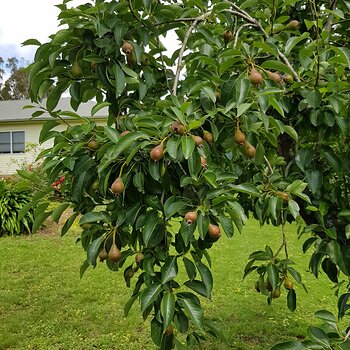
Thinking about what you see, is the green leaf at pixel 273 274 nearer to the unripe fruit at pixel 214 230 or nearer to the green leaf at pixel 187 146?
the unripe fruit at pixel 214 230

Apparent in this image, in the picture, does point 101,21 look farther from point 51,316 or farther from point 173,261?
point 51,316

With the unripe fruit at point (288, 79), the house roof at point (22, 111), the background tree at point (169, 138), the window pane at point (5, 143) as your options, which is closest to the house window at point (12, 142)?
the window pane at point (5, 143)

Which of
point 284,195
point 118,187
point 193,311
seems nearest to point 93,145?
point 118,187

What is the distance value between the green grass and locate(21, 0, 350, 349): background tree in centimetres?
224

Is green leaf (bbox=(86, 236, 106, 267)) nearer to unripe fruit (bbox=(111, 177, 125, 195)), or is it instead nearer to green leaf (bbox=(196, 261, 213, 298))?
unripe fruit (bbox=(111, 177, 125, 195))

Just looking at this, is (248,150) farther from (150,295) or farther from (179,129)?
(150,295)

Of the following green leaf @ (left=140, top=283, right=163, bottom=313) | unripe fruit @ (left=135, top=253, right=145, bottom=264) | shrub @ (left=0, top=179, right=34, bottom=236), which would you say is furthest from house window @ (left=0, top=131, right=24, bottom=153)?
green leaf @ (left=140, top=283, right=163, bottom=313)

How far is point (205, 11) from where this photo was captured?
4.67 feet

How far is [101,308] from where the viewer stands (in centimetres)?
418

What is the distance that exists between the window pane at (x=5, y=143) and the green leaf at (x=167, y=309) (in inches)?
662

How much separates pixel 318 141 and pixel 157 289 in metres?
0.98

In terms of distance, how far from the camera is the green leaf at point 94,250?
113 centimetres

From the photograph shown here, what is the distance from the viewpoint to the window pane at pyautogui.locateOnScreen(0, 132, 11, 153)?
16.4 m

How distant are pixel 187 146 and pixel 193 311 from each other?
44 cm
